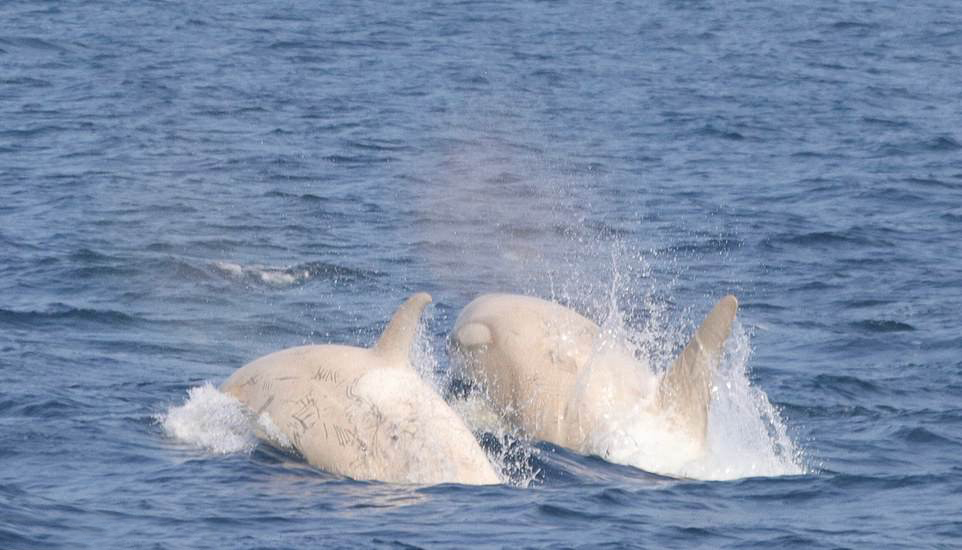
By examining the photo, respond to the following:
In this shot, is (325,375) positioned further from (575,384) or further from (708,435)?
(708,435)

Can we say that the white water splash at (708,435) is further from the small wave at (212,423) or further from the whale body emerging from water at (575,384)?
the small wave at (212,423)

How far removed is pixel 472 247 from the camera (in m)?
30.6

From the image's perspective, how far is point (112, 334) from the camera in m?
23.6

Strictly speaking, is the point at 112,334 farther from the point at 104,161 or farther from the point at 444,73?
the point at 444,73

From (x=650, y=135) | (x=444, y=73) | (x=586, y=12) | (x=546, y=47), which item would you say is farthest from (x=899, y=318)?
(x=586, y=12)

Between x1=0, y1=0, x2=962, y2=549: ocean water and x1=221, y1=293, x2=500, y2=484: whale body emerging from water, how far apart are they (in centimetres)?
34

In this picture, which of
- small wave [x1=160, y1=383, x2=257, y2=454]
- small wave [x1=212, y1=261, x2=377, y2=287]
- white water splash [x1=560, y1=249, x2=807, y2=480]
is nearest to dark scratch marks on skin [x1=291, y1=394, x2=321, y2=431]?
small wave [x1=160, y1=383, x2=257, y2=454]

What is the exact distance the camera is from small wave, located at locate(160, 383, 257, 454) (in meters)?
17.2

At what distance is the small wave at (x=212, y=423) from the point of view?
17156 millimetres

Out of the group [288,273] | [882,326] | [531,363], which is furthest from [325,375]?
[288,273]

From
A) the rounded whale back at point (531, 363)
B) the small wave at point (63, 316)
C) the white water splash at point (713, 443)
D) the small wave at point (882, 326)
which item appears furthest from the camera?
the small wave at point (882, 326)

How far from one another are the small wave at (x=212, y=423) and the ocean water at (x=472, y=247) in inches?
1.5

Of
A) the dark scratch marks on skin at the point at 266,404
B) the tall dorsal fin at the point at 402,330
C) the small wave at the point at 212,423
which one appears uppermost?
the tall dorsal fin at the point at 402,330

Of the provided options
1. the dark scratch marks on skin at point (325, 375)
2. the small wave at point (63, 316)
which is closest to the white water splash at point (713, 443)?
the dark scratch marks on skin at point (325, 375)
